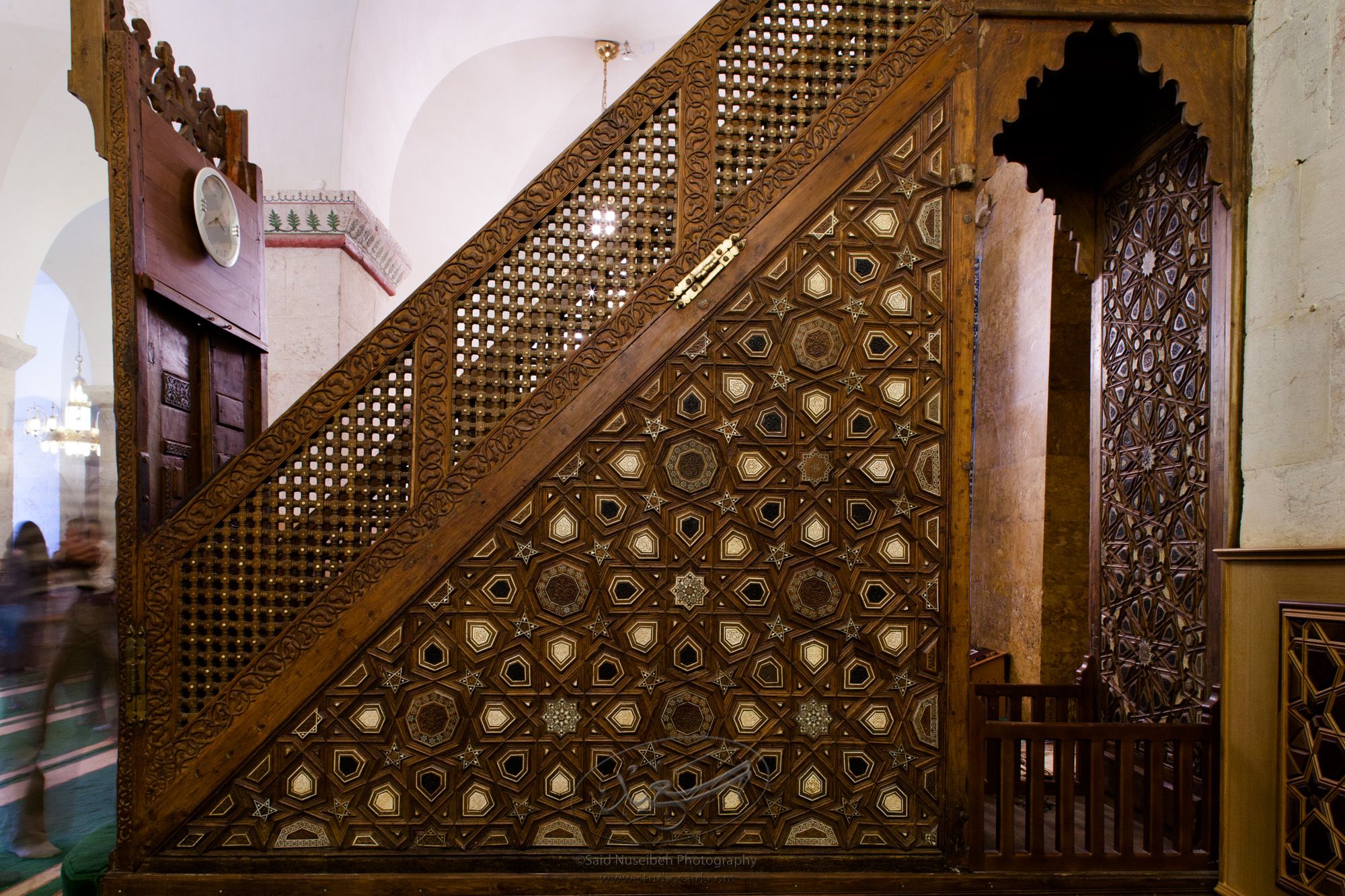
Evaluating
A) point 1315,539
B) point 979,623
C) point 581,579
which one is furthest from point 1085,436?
point 581,579

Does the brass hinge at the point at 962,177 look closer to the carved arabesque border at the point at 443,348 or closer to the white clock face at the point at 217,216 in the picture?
the carved arabesque border at the point at 443,348

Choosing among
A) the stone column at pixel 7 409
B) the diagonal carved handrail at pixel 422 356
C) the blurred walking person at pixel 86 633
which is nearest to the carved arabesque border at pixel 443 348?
the diagonal carved handrail at pixel 422 356

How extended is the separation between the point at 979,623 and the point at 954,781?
3.83 meters

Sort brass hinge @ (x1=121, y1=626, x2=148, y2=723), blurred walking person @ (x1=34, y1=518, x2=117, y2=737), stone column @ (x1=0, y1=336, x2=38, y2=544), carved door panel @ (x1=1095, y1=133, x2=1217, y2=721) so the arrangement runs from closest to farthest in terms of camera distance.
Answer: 1. brass hinge @ (x1=121, y1=626, x2=148, y2=723)
2. carved door panel @ (x1=1095, y1=133, x2=1217, y2=721)
3. blurred walking person @ (x1=34, y1=518, x2=117, y2=737)
4. stone column @ (x1=0, y1=336, x2=38, y2=544)

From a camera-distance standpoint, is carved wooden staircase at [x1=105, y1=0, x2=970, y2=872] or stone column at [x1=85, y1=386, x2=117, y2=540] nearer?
carved wooden staircase at [x1=105, y1=0, x2=970, y2=872]

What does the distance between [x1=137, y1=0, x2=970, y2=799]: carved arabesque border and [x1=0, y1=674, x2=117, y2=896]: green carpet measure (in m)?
1.41

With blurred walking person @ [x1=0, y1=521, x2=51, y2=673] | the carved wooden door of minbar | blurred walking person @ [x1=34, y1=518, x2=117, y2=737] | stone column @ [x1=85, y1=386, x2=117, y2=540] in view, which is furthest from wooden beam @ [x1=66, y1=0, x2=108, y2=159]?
stone column @ [x1=85, y1=386, x2=117, y2=540]

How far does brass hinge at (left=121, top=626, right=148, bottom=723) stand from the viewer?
267 cm

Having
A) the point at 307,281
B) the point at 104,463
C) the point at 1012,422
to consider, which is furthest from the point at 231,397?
the point at 104,463

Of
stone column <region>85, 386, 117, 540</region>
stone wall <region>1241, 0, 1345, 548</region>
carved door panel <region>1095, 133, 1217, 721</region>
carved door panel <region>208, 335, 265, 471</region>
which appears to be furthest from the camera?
stone column <region>85, 386, 117, 540</region>

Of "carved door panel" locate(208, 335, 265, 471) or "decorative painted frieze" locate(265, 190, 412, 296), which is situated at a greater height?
"decorative painted frieze" locate(265, 190, 412, 296)

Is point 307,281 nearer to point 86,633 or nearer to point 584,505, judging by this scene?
point 86,633

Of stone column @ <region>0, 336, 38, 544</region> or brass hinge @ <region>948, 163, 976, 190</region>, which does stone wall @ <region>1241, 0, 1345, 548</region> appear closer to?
brass hinge @ <region>948, 163, 976, 190</region>

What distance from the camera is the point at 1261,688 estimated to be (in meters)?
2.61
